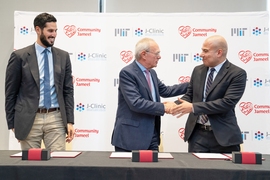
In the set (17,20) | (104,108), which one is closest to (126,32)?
(104,108)

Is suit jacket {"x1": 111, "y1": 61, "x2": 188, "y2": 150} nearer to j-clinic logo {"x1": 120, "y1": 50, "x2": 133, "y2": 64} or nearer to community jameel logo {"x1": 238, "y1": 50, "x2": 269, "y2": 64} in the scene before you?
j-clinic logo {"x1": 120, "y1": 50, "x2": 133, "y2": 64}

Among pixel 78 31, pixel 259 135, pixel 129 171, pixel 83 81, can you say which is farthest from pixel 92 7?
pixel 129 171

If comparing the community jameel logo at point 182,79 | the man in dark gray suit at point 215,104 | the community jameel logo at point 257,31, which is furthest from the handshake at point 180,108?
the community jameel logo at point 257,31

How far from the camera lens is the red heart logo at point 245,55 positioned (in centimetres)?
358

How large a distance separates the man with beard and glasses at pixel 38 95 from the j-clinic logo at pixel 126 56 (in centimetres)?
139

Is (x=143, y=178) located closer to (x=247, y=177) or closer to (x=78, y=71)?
(x=247, y=177)

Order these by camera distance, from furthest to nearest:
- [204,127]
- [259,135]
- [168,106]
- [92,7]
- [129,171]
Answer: [92,7], [259,135], [168,106], [204,127], [129,171]

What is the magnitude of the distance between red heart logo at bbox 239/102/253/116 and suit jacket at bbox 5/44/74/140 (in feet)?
7.46

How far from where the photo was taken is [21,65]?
229 centimetres

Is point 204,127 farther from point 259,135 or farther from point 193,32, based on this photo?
point 193,32

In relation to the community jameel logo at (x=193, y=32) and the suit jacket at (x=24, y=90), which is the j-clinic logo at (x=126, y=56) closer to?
the community jameel logo at (x=193, y=32)

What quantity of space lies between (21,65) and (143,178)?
1.51 meters

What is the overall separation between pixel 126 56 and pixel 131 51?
0.10 m

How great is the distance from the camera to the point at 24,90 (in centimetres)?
229
